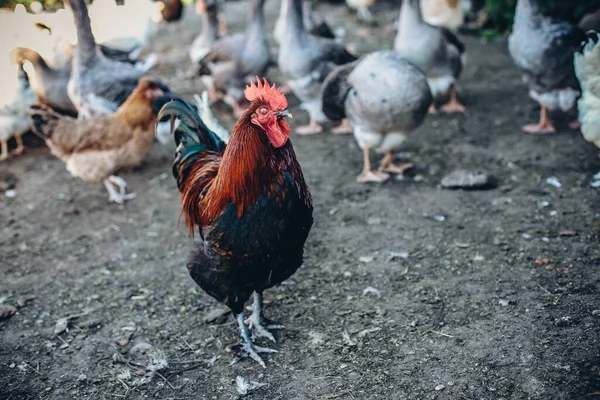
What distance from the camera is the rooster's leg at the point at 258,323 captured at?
3939 millimetres

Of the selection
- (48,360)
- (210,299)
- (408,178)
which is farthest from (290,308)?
(408,178)

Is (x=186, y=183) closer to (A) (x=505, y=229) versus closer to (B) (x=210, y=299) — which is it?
(B) (x=210, y=299)

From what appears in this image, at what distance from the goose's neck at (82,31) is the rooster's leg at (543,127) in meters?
5.03

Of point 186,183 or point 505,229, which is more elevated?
point 186,183

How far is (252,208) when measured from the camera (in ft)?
10.9

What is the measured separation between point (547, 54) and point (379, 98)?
201 cm

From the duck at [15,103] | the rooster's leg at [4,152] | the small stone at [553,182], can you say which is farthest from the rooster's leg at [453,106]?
the rooster's leg at [4,152]

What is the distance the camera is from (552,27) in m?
6.09

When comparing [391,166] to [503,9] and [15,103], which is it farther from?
[503,9]

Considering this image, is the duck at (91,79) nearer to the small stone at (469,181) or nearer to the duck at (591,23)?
the small stone at (469,181)

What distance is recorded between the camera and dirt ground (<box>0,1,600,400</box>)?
3486 millimetres

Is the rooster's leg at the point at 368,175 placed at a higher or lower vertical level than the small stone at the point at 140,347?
higher

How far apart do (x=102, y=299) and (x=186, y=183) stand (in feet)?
4.36

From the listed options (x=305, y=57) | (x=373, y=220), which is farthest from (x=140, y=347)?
(x=305, y=57)
